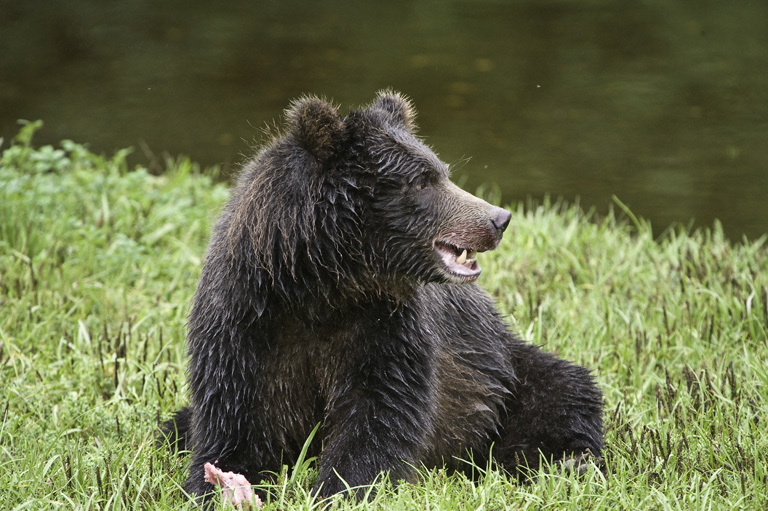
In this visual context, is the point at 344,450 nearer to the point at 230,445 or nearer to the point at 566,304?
the point at 230,445

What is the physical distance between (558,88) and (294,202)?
7790 millimetres

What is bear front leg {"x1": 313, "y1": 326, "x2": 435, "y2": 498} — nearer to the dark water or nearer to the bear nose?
the bear nose

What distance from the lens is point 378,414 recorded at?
3812mm

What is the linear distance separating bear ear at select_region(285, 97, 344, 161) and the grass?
126 centimetres

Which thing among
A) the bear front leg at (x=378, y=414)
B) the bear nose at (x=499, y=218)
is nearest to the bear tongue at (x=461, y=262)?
the bear nose at (x=499, y=218)

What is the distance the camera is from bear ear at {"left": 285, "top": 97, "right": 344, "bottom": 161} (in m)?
3.70


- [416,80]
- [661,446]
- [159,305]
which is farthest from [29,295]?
[416,80]

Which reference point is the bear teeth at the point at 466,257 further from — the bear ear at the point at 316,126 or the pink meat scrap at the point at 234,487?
the pink meat scrap at the point at 234,487

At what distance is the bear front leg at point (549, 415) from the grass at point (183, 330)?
0.14 meters

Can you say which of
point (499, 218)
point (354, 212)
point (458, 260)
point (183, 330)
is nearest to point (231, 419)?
point (354, 212)

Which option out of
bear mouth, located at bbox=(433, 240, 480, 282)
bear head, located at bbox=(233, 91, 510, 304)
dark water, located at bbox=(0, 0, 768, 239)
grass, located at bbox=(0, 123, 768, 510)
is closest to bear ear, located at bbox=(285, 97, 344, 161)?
bear head, located at bbox=(233, 91, 510, 304)

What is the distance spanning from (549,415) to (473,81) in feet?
24.9

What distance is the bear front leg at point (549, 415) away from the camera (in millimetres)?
4266

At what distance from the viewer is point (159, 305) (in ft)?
19.3
